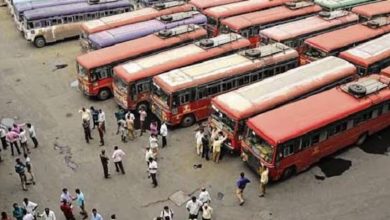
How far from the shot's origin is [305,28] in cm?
2991

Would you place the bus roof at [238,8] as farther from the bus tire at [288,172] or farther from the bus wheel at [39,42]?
the bus tire at [288,172]

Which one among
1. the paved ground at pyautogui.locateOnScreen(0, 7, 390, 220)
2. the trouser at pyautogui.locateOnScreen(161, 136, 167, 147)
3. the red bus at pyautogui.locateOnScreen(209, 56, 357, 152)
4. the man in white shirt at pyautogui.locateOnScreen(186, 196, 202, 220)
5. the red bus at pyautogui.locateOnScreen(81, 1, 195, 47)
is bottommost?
the paved ground at pyautogui.locateOnScreen(0, 7, 390, 220)

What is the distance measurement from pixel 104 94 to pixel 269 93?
979 centimetres

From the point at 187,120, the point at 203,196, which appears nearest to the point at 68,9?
the point at 187,120

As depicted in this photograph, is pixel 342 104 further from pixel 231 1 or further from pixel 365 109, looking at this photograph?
pixel 231 1

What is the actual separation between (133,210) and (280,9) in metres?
18.8

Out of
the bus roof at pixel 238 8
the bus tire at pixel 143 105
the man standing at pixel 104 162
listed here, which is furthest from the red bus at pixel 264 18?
the man standing at pixel 104 162

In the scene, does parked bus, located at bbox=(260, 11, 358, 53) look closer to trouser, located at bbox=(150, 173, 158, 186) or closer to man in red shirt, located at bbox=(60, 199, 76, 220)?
trouser, located at bbox=(150, 173, 158, 186)

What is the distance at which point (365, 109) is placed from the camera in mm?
22094

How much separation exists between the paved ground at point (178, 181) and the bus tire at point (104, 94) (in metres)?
1.59

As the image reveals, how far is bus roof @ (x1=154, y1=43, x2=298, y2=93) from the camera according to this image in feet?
79.1

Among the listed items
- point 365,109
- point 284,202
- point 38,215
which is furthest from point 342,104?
point 38,215

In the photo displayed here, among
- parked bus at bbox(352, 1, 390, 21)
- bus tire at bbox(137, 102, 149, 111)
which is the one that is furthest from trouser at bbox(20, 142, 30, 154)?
parked bus at bbox(352, 1, 390, 21)

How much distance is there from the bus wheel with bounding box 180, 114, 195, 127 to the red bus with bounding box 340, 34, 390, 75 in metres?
8.51
